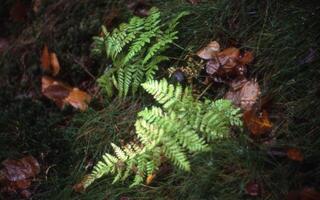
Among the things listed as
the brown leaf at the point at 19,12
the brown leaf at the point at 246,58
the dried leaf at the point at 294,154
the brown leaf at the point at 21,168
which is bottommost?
the brown leaf at the point at 21,168

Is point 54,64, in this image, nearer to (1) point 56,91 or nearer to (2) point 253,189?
(1) point 56,91

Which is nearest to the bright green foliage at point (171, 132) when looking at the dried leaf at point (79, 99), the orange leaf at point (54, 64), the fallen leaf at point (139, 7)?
the dried leaf at point (79, 99)

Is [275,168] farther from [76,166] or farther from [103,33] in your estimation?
[103,33]

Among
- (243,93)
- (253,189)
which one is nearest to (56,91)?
(243,93)

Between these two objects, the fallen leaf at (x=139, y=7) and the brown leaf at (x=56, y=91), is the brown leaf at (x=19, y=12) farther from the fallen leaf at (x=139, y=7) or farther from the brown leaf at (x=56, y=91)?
the fallen leaf at (x=139, y=7)

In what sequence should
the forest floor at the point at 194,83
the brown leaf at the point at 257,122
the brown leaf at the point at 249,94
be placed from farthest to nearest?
1. the brown leaf at the point at 249,94
2. the brown leaf at the point at 257,122
3. the forest floor at the point at 194,83

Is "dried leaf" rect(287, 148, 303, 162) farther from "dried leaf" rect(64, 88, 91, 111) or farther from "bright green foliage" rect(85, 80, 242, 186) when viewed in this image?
"dried leaf" rect(64, 88, 91, 111)
